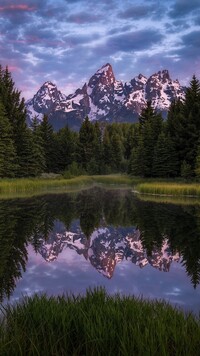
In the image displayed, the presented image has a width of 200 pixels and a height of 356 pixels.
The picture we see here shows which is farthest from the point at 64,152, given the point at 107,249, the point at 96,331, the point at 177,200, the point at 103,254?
the point at 96,331

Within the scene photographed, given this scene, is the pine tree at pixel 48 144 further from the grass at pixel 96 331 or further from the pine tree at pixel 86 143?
the grass at pixel 96 331

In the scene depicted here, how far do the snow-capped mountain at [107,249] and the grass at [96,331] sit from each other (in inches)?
212

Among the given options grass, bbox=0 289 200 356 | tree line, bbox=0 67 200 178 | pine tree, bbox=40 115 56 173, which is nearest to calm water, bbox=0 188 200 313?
grass, bbox=0 289 200 356

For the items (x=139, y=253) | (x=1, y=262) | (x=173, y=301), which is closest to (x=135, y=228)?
(x=139, y=253)

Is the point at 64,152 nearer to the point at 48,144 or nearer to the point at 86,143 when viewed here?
the point at 48,144

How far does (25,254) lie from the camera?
14008mm

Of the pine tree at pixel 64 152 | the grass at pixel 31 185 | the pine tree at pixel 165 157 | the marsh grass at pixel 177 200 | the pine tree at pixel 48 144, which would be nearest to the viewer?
the marsh grass at pixel 177 200

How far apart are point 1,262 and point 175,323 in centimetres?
773

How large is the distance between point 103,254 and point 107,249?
80 cm

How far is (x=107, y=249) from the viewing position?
15578 millimetres

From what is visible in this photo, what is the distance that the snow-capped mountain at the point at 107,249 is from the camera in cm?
1329

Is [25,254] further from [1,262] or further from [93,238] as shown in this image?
[93,238]

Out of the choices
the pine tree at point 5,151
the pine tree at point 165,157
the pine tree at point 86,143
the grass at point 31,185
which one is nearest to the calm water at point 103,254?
the grass at point 31,185

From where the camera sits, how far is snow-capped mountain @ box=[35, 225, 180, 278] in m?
13.3
